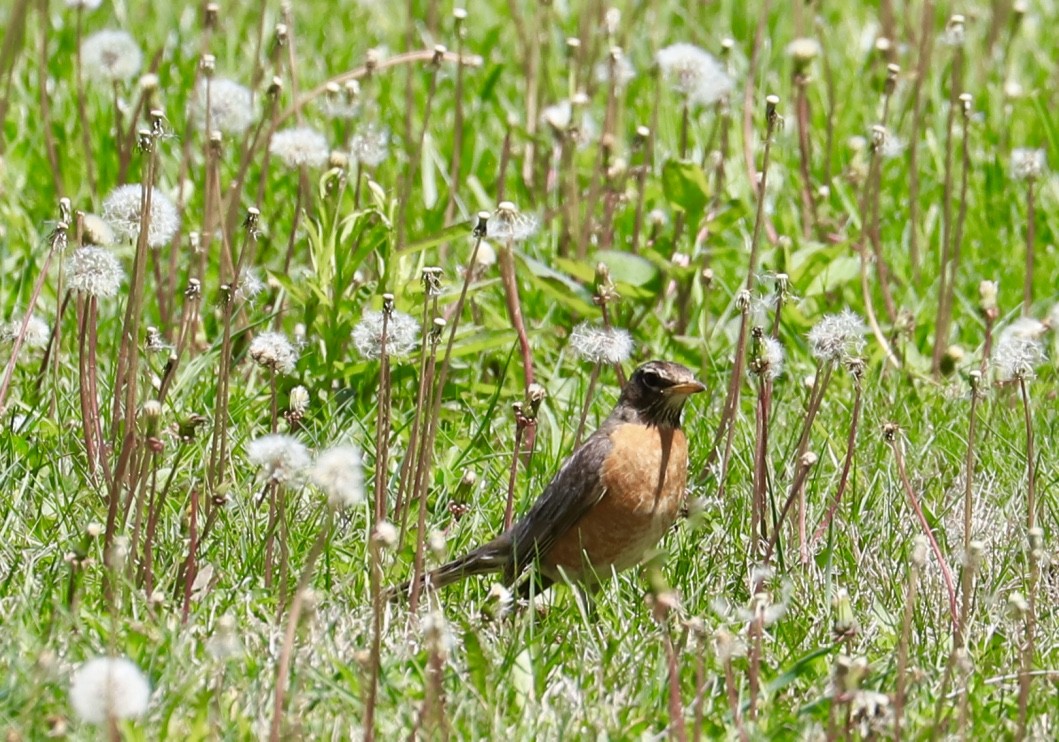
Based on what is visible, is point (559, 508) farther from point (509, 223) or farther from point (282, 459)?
point (282, 459)

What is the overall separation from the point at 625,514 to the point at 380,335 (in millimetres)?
746

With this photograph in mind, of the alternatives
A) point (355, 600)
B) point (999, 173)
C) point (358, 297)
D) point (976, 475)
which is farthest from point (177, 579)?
point (999, 173)

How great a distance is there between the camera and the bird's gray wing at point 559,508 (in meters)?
4.04

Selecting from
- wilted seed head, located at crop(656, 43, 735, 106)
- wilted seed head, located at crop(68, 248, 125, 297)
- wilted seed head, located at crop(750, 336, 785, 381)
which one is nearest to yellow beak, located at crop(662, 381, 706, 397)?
wilted seed head, located at crop(750, 336, 785, 381)

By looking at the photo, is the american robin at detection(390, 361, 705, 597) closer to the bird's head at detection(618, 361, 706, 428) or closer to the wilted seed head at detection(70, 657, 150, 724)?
the bird's head at detection(618, 361, 706, 428)

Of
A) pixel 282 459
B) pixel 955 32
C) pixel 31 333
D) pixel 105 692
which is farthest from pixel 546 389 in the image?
pixel 105 692

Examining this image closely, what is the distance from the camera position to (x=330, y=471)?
9.95 ft

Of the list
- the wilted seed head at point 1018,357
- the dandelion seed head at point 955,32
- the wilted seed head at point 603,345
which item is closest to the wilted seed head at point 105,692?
the wilted seed head at point 603,345

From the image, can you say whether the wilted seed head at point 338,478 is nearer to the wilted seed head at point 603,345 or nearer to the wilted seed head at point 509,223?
the wilted seed head at point 509,223

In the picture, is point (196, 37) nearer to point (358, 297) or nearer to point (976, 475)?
point (358, 297)

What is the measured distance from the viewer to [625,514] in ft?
13.3

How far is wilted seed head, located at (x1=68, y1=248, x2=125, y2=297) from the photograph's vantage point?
3.83 meters

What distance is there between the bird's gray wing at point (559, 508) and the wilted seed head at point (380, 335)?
54 cm

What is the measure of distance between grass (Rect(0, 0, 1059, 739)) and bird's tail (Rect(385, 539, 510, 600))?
0.17ft
